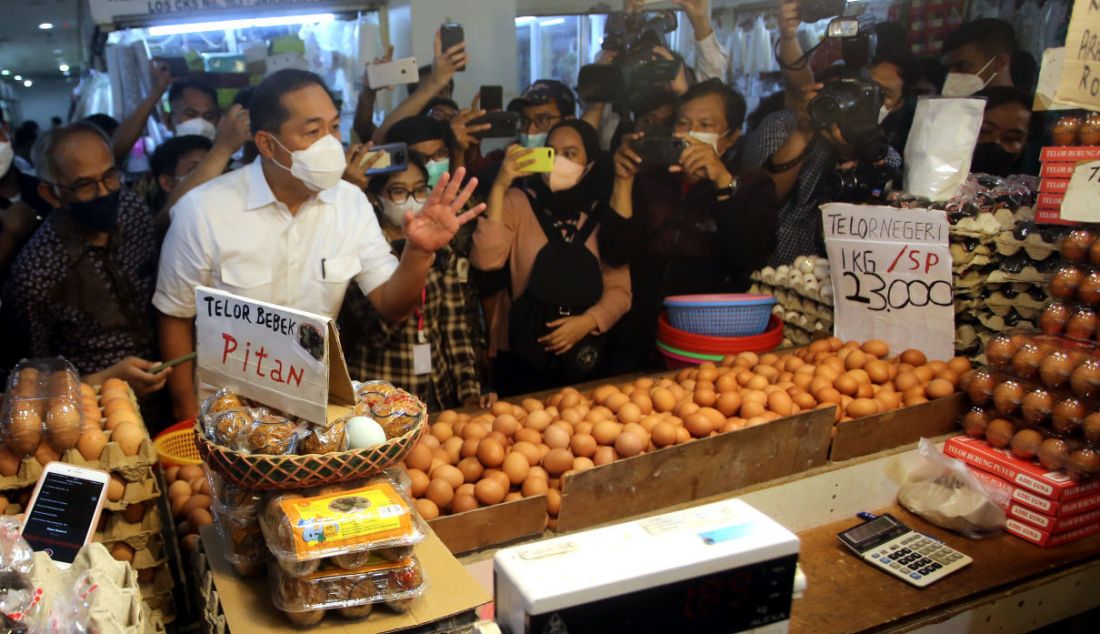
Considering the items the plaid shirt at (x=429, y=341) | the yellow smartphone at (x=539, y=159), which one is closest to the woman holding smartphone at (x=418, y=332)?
the plaid shirt at (x=429, y=341)

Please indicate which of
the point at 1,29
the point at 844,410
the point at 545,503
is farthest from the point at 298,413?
the point at 1,29

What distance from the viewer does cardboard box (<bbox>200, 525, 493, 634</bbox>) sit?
1361mm

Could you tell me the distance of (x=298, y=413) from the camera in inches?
58.3

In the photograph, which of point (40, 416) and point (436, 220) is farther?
point (436, 220)

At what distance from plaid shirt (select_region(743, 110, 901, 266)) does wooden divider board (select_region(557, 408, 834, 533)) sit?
1332 millimetres

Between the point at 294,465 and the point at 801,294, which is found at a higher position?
the point at 294,465

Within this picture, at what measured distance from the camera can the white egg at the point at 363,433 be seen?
4.70 feet

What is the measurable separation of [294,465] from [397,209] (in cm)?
207

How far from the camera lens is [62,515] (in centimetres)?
155

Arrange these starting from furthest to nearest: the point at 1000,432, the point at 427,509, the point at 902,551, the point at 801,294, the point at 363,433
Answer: the point at 801,294 → the point at 1000,432 → the point at 902,551 → the point at 427,509 → the point at 363,433

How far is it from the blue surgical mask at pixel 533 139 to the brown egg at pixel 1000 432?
222 cm

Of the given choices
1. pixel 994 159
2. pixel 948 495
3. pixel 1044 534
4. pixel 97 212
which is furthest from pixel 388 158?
pixel 1044 534

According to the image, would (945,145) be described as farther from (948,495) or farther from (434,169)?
(434,169)

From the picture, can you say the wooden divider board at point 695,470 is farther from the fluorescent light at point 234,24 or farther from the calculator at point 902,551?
the fluorescent light at point 234,24
